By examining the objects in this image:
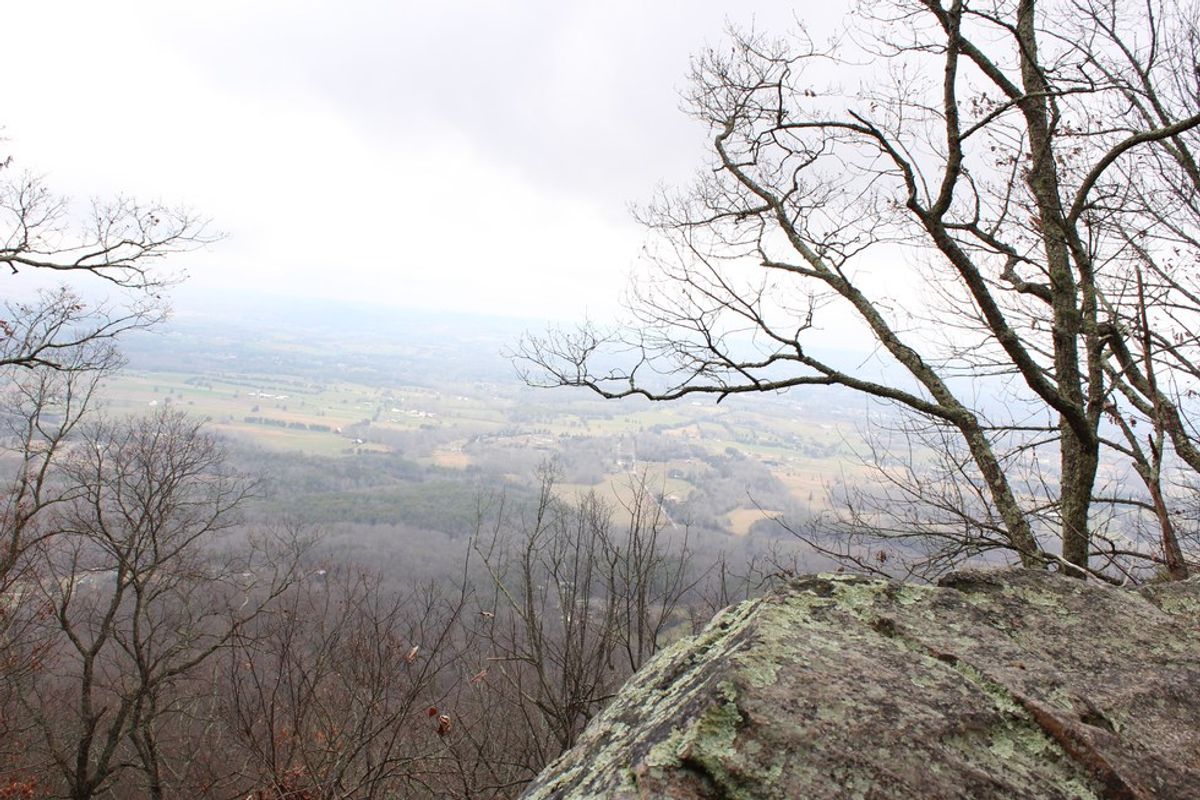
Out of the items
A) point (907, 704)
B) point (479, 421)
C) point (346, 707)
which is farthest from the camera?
point (479, 421)

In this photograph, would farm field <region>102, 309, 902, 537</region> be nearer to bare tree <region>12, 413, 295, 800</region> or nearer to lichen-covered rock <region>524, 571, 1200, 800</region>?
bare tree <region>12, 413, 295, 800</region>

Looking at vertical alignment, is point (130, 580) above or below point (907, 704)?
below

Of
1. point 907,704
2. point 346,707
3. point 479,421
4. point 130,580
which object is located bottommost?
point 479,421

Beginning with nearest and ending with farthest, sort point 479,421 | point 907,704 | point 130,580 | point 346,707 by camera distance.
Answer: point 907,704 → point 346,707 → point 130,580 → point 479,421

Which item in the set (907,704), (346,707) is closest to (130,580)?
(346,707)

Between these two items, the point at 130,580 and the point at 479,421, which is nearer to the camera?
the point at 130,580

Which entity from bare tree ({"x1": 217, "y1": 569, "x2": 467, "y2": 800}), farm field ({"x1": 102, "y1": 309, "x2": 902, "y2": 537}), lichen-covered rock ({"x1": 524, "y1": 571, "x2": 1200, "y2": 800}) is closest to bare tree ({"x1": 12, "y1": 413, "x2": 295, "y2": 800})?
bare tree ({"x1": 217, "y1": 569, "x2": 467, "y2": 800})

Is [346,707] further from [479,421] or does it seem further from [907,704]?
[479,421]

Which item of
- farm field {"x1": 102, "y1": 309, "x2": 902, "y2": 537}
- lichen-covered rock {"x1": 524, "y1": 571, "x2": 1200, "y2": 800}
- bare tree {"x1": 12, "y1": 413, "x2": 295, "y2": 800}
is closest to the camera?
lichen-covered rock {"x1": 524, "y1": 571, "x2": 1200, "y2": 800}
